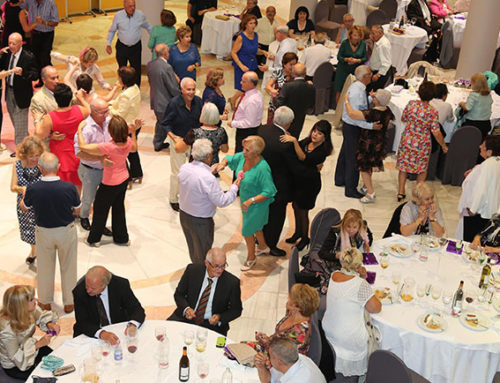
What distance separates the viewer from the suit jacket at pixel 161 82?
27.1 feet

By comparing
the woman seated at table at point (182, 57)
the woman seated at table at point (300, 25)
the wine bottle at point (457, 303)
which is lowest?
the wine bottle at point (457, 303)

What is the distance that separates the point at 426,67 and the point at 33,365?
314 inches

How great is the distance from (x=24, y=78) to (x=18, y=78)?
0.07 metres

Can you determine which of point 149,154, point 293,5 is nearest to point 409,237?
→ point 149,154

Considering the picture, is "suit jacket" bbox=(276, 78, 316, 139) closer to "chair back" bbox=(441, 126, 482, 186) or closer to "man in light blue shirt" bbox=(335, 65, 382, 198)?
"man in light blue shirt" bbox=(335, 65, 382, 198)

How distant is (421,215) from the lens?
5.71 m

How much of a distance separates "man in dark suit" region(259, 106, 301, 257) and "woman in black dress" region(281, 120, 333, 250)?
0.07m

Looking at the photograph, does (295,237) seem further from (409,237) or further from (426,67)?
(426,67)

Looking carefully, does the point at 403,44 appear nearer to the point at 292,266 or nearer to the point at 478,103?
the point at 478,103

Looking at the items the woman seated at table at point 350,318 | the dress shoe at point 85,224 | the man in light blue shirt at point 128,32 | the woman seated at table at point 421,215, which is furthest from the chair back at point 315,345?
the man in light blue shirt at point 128,32

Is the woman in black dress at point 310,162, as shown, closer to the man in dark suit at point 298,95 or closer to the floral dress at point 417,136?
the man in dark suit at point 298,95

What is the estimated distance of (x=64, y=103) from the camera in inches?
253

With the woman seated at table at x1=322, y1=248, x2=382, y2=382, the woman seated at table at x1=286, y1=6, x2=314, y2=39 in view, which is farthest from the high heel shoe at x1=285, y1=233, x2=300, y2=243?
the woman seated at table at x1=286, y1=6, x2=314, y2=39

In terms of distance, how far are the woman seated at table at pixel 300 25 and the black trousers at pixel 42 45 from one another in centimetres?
406
